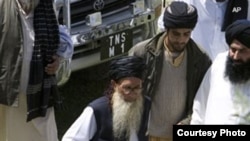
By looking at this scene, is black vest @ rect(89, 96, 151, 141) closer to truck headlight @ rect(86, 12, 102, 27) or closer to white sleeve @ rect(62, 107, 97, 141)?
white sleeve @ rect(62, 107, 97, 141)

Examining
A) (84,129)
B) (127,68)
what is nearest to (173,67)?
(127,68)

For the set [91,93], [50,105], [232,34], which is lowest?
[91,93]

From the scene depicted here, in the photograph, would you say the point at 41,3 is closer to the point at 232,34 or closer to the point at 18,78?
the point at 18,78

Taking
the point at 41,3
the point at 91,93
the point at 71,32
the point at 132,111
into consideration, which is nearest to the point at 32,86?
the point at 41,3

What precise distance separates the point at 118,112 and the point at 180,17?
683mm

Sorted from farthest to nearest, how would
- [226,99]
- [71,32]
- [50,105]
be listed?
1. [71,32]
2. [50,105]
3. [226,99]

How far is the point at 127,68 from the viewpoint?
4.44 m

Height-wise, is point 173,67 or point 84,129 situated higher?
point 173,67

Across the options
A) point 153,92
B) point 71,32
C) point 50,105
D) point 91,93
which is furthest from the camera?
point 91,93

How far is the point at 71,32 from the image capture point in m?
6.20

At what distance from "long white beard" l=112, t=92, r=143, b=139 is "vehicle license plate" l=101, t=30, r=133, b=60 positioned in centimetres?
170

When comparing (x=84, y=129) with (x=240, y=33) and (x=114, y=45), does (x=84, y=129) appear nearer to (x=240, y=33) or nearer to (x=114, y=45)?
(x=240, y=33)

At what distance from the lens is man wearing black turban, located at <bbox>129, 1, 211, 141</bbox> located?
465 centimetres

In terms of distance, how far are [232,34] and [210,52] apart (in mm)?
1163
